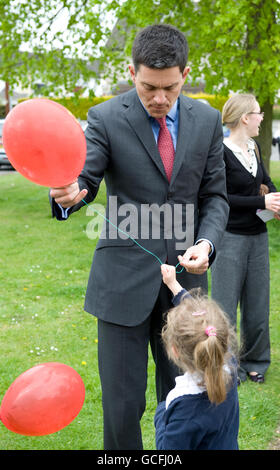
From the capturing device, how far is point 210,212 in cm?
283

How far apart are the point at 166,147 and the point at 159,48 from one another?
468 millimetres

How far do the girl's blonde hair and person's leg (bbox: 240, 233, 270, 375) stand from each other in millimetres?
2060

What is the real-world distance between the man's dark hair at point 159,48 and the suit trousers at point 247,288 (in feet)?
7.07

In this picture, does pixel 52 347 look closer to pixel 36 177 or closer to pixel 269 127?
pixel 36 177

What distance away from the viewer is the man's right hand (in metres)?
2.35

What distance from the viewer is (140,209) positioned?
2.65 m

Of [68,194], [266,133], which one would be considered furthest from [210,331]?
[266,133]

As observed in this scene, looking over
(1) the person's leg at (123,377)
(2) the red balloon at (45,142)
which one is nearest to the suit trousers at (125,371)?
(1) the person's leg at (123,377)

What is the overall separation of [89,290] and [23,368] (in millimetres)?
2177

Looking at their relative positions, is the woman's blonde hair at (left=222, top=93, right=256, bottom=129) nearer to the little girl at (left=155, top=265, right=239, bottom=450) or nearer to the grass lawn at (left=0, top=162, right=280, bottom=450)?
the grass lawn at (left=0, top=162, right=280, bottom=450)

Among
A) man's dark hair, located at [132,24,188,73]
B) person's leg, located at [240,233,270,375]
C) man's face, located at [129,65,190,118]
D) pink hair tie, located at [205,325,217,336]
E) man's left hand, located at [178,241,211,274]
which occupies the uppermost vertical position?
man's dark hair, located at [132,24,188,73]

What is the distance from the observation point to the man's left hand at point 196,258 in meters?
2.54

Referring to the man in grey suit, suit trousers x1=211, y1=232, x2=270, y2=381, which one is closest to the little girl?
the man in grey suit

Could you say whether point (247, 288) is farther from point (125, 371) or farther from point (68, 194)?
point (68, 194)
